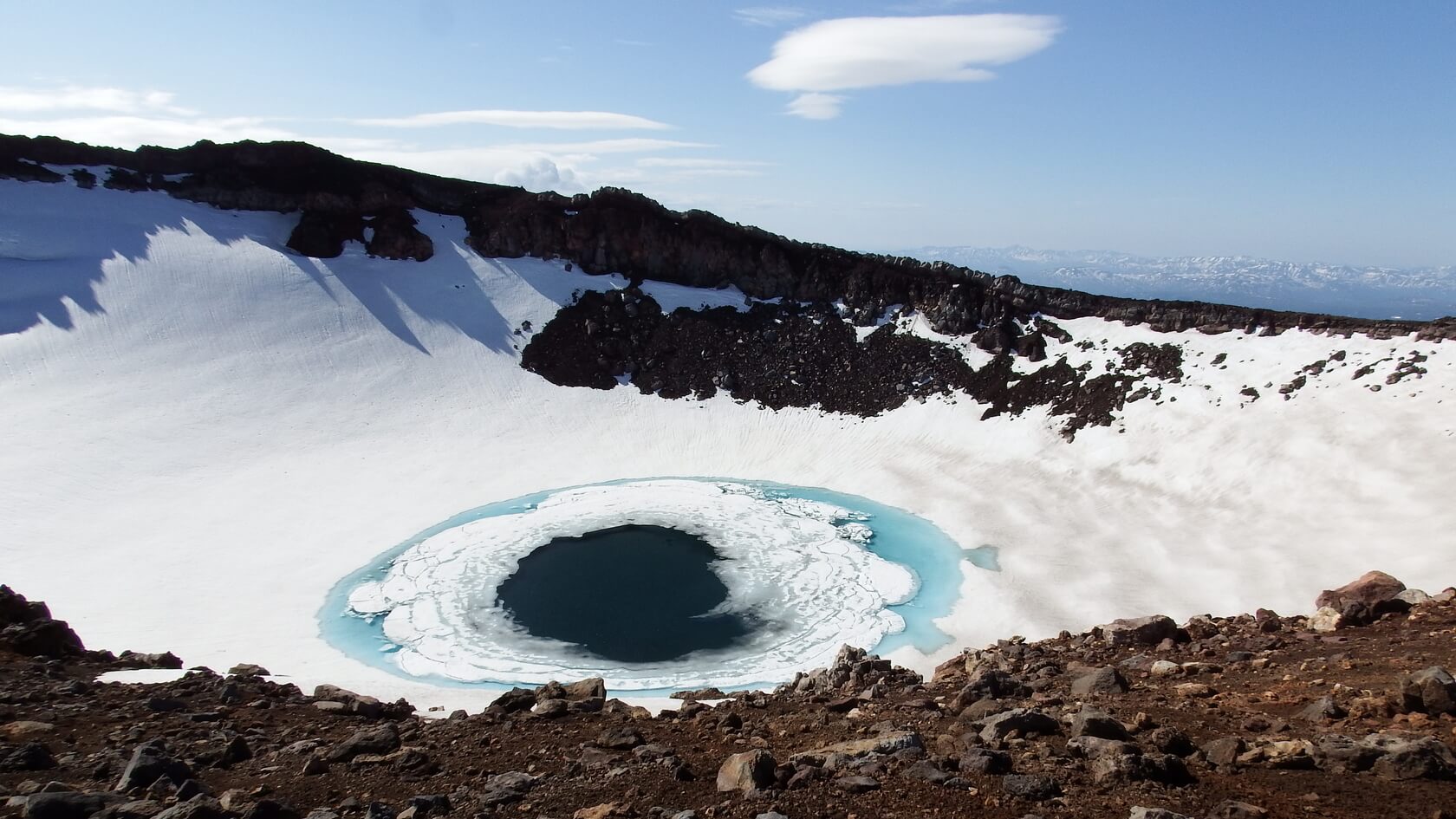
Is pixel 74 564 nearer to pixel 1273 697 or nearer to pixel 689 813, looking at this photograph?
pixel 689 813

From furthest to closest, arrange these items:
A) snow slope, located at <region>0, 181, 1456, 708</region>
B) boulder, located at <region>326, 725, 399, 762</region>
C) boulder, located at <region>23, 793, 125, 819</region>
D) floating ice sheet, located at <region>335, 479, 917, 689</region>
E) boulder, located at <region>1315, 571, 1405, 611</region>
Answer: snow slope, located at <region>0, 181, 1456, 708</region> < floating ice sheet, located at <region>335, 479, 917, 689</region> < boulder, located at <region>1315, 571, 1405, 611</region> < boulder, located at <region>326, 725, 399, 762</region> < boulder, located at <region>23, 793, 125, 819</region>

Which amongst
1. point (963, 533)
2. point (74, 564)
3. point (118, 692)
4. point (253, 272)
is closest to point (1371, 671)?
point (118, 692)

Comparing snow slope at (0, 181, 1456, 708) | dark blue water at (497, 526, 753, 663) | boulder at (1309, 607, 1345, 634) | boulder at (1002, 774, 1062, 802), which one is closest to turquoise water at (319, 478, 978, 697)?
snow slope at (0, 181, 1456, 708)

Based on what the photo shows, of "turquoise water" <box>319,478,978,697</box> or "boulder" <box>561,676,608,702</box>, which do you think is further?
"turquoise water" <box>319,478,978,697</box>

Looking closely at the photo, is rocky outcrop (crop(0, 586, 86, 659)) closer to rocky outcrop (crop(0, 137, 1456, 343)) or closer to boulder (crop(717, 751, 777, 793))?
boulder (crop(717, 751, 777, 793))

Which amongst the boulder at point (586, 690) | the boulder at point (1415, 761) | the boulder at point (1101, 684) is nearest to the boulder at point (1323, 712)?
the boulder at point (1415, 761)

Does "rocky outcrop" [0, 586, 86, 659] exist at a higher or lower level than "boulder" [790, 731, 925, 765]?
lower
